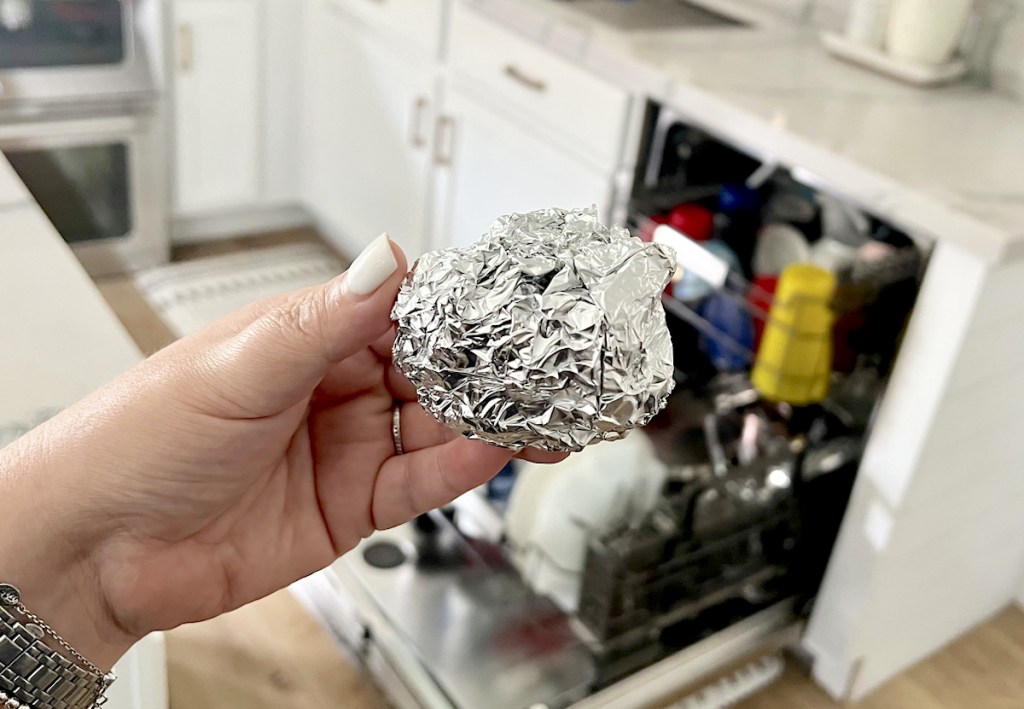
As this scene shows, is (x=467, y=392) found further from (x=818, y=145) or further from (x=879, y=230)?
(x=879, y=230)

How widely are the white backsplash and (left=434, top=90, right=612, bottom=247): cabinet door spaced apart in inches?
27.4

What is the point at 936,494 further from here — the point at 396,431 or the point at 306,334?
the point at 306,334

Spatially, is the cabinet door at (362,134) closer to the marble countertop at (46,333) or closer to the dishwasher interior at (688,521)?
the dishwasher interior at (688,521)

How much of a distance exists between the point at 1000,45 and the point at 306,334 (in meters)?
1.50

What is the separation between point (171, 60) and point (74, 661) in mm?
1933

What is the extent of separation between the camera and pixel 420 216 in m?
2.28

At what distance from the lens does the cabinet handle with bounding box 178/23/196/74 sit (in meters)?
2.31

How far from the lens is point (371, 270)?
0.64 metres

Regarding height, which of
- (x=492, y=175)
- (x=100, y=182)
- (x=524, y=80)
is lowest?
(x=100, y=182)

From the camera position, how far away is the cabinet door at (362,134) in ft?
7.29

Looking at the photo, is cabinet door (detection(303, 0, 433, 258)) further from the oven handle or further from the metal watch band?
the metal watch band

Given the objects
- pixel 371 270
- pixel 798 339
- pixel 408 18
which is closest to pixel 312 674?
pixel 798 339

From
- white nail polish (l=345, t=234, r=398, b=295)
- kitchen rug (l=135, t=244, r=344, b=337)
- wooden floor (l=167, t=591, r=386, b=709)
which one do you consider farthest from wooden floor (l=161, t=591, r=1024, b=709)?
kitchen rug (l=135, t=244, r=344, b=337)

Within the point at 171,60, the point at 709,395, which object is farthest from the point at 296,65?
the point at 709,395
